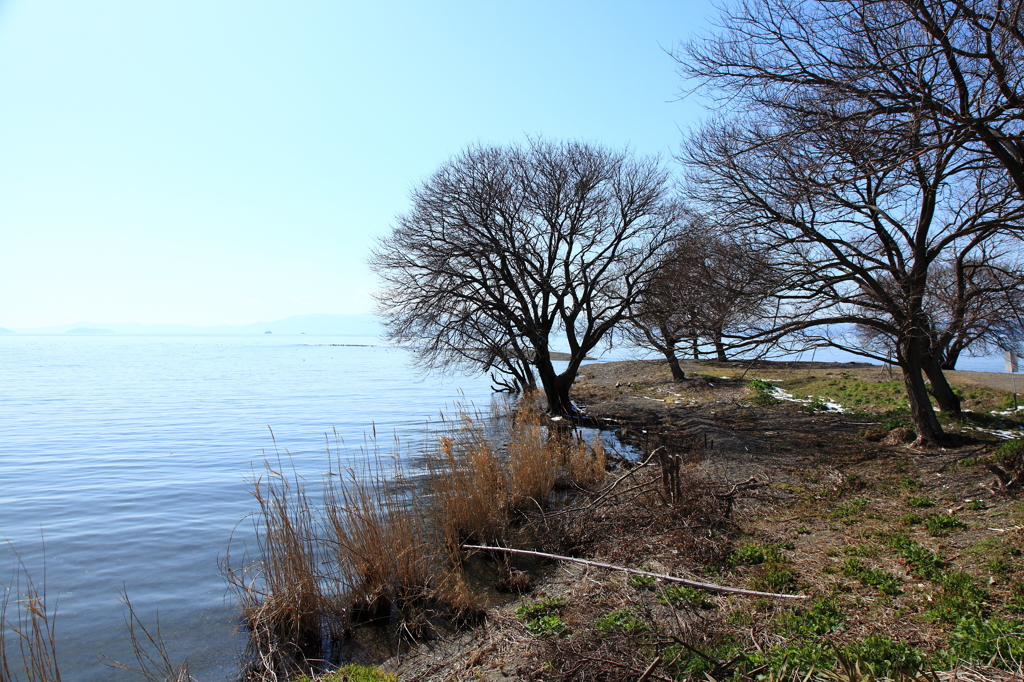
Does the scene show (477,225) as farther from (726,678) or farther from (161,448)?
(726,678)

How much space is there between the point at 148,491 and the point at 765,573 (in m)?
11.2

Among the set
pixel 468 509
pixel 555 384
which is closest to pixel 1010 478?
pixel 468 509

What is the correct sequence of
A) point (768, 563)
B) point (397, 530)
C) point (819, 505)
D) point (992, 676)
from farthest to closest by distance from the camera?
point (819, 505) → point (397, 530) → point (768, 563) → point (992, 676)

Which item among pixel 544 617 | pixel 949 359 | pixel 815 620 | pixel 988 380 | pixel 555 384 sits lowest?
pixel 544 617

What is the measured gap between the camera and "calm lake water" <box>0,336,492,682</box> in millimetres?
5930

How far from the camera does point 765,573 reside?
17.5 feet

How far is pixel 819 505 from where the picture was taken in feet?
24.8

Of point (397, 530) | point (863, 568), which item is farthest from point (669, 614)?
point (397, 530)

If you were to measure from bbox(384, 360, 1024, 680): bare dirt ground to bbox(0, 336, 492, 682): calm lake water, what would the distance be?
116 inches

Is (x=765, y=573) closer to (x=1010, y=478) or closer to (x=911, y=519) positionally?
(x=911, y=519)

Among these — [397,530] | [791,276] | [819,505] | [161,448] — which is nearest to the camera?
[397,530]

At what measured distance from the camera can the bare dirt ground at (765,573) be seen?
3.94m

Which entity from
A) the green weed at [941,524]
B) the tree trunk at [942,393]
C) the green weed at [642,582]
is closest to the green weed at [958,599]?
the green weed at [941,524]

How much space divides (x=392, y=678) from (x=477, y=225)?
1639 centimetres
